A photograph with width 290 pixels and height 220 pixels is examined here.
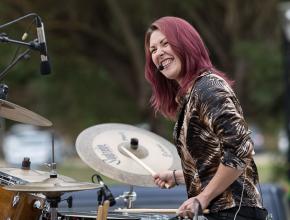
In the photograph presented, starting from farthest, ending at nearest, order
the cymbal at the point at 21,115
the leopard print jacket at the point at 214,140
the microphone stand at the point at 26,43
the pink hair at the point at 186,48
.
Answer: the cymbal at the point at 21,115
the microphone stand at the point at 26,43
the pink hair at the point at 186,48
the leopard print jacket at the point at 214,140

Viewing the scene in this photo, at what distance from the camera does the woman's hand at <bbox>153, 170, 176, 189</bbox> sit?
407cm

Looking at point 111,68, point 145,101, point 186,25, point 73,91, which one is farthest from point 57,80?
point 186,25

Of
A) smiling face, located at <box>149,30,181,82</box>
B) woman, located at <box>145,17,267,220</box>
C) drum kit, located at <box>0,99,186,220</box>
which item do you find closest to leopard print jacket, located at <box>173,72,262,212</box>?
woman, located at <box>145,17,267,220</box>

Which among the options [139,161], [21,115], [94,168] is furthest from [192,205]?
[21,115]

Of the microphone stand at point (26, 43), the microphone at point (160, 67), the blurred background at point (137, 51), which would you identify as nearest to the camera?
the microphone at point (160, 67)

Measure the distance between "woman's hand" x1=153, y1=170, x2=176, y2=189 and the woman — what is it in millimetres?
480

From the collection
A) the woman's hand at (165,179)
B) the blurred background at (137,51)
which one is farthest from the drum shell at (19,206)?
the blurred background at (137,51)

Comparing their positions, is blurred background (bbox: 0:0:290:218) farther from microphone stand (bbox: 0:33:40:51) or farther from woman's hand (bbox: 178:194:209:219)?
woman's hand (bbox: 178:194:209:219)

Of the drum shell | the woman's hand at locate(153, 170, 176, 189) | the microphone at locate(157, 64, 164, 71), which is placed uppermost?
the microphone at locate(157, 64, 164, 71)

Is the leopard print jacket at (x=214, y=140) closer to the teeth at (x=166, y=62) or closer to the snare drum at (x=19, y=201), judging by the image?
the teeth at (x=166, y=62)

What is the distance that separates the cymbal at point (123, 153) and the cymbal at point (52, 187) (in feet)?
1.05

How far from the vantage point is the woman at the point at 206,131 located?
3.29 metres

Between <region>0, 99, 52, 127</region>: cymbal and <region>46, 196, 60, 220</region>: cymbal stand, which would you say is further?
<region>0, 99, 52, 127</region>: cymbal

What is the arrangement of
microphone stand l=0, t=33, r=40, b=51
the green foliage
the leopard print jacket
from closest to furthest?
the leopard print jacket < microphone stand l=0, t=33, r=40, b=51 < the green foliage
